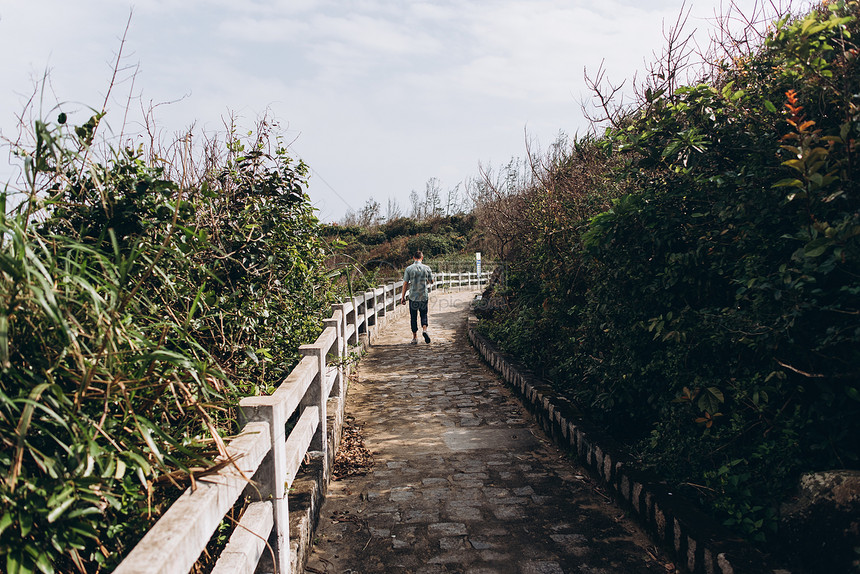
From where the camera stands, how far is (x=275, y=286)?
4.82 meters

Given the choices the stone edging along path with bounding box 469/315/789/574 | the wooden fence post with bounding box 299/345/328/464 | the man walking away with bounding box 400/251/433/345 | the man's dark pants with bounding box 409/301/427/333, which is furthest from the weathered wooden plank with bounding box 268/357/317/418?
the man's dark pants with bounding box 409/301/427/333

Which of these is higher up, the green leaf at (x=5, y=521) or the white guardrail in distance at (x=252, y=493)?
the green leaf at (x=5, y=521)

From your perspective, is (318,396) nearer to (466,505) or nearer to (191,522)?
(466,505)

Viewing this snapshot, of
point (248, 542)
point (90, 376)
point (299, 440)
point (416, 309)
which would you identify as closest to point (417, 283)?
point (416, 309)

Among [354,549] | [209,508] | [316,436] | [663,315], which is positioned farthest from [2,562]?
[663,315]

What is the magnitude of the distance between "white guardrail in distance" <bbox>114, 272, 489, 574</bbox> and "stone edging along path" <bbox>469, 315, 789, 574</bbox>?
225 centimetres

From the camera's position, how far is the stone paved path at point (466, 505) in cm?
370

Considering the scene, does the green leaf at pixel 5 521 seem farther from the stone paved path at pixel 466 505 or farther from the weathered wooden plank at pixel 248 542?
the stone paved path at pixel 466 505

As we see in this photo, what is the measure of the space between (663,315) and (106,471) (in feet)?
12.8

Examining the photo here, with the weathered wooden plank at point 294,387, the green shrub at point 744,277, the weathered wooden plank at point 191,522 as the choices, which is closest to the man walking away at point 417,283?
the green shrub at point 744,277

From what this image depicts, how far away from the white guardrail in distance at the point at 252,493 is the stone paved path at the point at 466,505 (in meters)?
0.71

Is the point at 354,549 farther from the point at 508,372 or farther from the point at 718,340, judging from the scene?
the point at 508,372

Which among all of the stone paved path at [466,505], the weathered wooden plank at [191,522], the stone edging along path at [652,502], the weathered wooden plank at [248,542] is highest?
the weathered wooden plank at [191,522]

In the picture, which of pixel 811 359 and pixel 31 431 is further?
pixel 811 359
